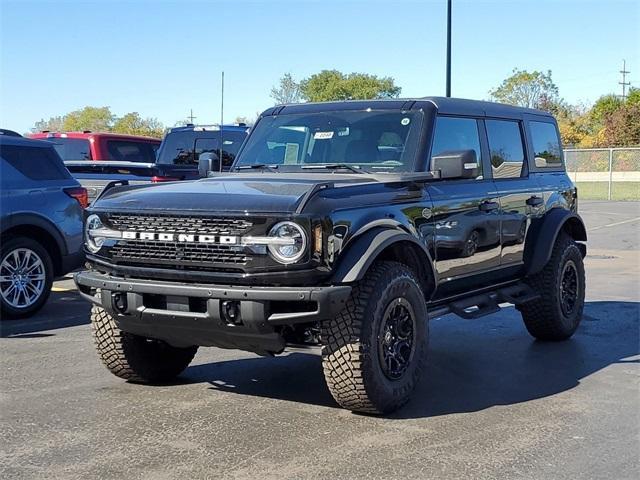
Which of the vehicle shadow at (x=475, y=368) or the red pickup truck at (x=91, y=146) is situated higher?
the red pickup truck at (x=91, y=146)

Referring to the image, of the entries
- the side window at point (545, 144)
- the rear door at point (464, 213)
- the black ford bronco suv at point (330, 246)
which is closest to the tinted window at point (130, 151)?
the black ford bronco suv at point (330, 246)

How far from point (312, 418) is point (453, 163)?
6.39ft

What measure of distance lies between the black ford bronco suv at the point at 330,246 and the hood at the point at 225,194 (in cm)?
1

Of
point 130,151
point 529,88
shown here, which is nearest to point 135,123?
point 529,88

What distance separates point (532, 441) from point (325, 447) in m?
1.16

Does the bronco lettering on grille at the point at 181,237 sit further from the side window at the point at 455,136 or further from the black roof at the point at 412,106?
the black roof at the point at 412,106

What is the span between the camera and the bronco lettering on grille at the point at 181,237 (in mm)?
4590

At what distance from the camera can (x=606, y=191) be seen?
38250 millimetres

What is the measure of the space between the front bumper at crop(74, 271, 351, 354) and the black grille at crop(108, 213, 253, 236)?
31 cm

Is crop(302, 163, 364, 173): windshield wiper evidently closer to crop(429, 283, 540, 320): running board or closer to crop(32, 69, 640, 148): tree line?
crop(429, 283, 540, 320): running board

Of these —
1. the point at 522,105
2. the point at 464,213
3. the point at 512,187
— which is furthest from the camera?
the point at 522,105

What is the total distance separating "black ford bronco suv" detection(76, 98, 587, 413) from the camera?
4.55 m

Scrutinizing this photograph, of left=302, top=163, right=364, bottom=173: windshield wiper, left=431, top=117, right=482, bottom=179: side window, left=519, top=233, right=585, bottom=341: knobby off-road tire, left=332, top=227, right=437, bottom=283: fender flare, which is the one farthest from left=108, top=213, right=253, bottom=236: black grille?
left=519, top=233, right=585, bottom=341: knobby off-road tire

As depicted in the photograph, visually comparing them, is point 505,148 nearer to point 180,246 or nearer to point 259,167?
point 259,167
